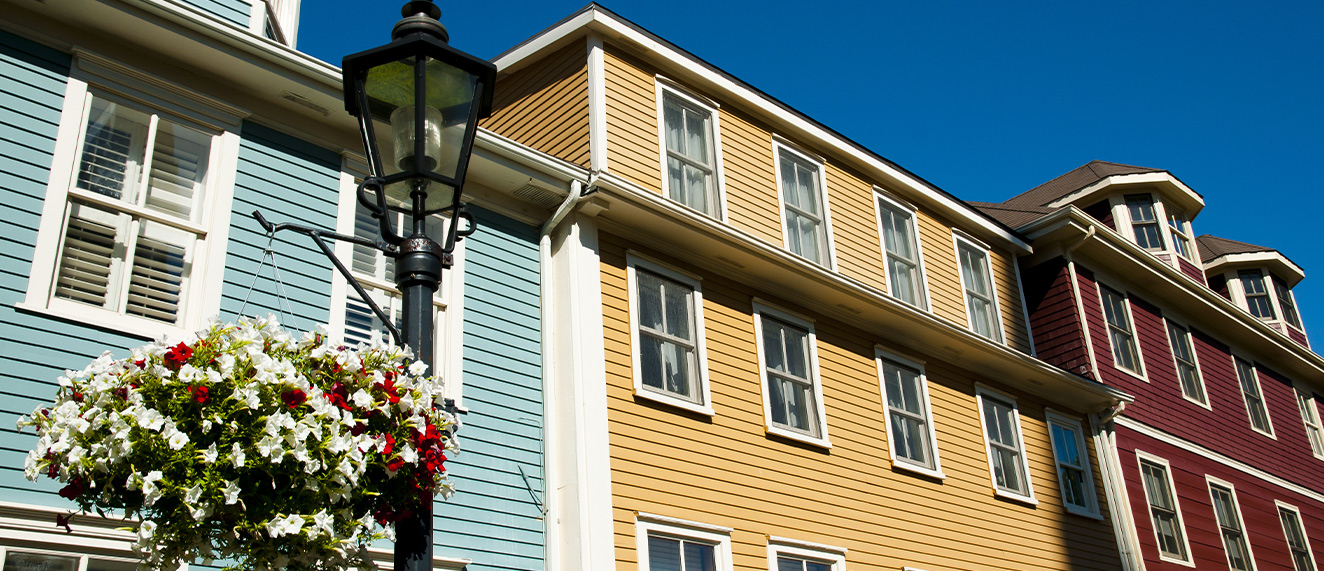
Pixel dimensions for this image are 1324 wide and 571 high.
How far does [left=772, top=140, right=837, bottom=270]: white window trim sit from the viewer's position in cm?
1367

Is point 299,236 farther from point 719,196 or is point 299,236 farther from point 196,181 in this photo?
point 719,196

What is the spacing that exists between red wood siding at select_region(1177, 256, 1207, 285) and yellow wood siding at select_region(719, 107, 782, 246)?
11.1 metres

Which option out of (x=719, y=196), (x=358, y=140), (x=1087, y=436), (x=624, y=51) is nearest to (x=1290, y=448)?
(x=1087, y=436)

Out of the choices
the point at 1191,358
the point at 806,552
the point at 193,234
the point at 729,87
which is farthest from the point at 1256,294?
the point at 193,234

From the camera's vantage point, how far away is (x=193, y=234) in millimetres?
8523

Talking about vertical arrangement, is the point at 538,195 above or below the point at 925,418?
above

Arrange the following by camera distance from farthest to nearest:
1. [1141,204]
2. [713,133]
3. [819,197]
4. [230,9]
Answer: [1141,204] → [819,197] → [713,133] → [230,9]

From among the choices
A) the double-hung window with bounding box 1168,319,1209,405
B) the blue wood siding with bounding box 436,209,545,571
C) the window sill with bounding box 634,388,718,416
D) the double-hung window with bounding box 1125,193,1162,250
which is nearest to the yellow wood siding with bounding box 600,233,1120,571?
the window sill with bounding box 634,388,718,416

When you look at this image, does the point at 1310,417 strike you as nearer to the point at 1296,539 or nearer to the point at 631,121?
the point at 1296,539

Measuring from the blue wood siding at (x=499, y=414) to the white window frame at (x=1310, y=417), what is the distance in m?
19.4

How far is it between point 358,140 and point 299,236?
4.23 feet

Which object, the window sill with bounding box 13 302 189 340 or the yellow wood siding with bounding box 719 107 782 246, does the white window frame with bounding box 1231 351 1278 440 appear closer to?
the yellow wood siding with bounding box 719 107 782 246

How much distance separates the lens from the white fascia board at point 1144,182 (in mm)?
20906

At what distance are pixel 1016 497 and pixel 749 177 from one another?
18.7ft
